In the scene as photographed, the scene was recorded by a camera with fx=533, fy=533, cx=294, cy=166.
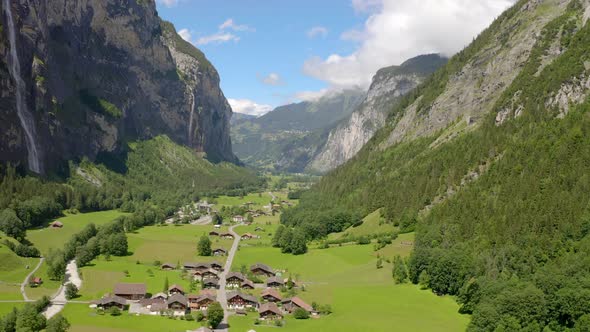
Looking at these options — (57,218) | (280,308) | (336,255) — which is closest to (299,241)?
(336,255)

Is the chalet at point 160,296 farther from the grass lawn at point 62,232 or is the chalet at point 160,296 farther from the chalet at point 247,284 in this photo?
the grass lawn at point 62,232

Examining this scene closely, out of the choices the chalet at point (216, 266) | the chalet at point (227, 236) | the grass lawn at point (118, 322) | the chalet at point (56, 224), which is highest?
the chalet at point (56, 224)

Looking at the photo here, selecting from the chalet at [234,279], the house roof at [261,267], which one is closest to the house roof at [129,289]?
the chalet at [234,279]

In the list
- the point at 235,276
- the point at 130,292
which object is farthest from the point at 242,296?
the point at 130,292

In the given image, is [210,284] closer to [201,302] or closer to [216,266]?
[216,266]

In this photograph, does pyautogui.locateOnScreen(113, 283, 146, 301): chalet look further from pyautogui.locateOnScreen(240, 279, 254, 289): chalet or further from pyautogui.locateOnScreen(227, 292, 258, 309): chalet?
pyautogui.locateOnScreen(240, 279, 254, 289): chalet

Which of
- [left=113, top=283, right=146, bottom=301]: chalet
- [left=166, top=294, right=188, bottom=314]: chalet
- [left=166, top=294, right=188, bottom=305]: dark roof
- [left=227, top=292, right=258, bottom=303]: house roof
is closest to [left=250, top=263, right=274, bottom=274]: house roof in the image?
[left=227, top=292, right=258, bottom=303]: house roof
